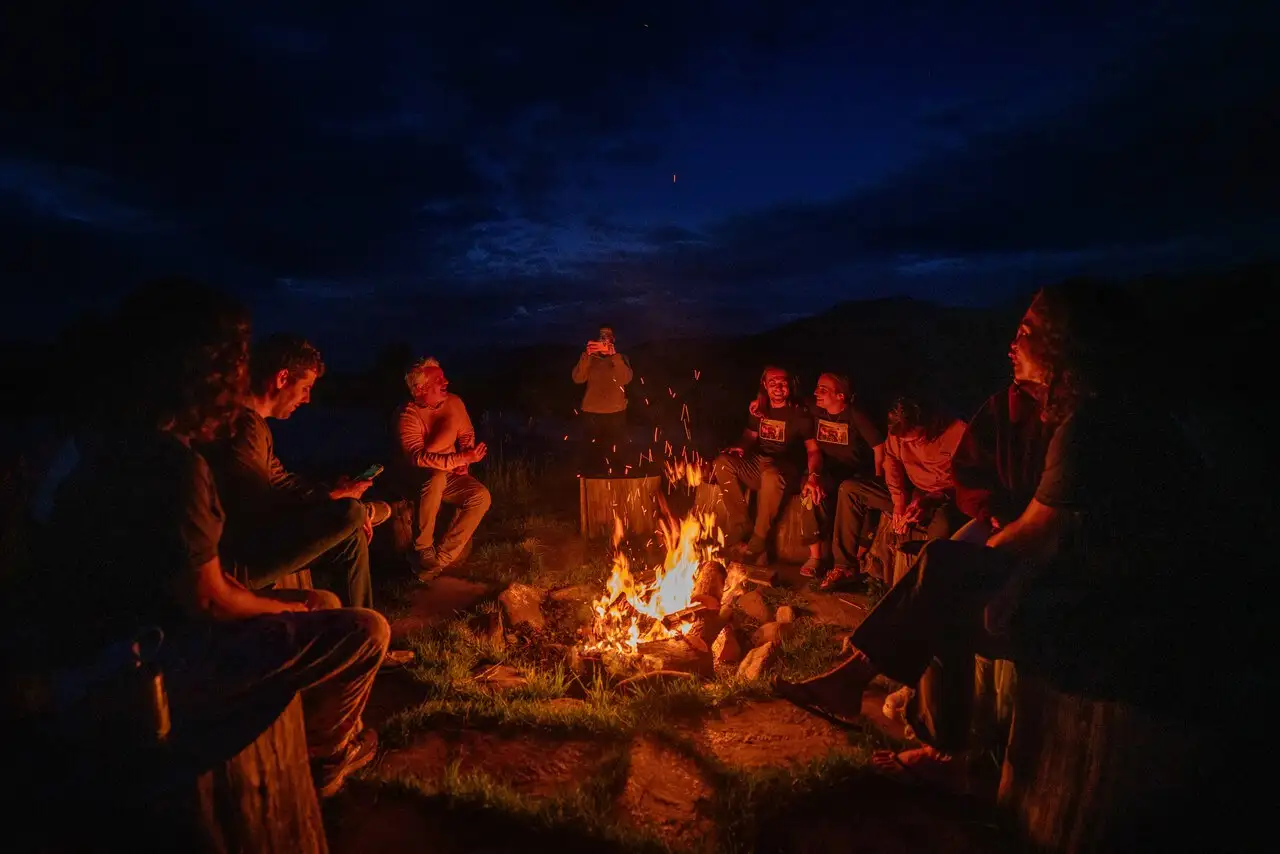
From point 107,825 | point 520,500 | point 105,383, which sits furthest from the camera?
point 520,500

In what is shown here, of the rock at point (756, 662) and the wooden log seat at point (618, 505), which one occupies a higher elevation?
the wooden log seat at point (618, 505)

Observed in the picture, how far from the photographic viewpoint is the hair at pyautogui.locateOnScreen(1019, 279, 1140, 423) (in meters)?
2.69

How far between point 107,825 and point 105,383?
1351 millimetres

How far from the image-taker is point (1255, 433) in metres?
9.02

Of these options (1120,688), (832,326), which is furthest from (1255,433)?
(832,326)

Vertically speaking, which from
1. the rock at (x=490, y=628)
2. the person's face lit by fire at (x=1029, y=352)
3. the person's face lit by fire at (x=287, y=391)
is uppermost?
the person's face lit by fire at (x=1029, y=352)

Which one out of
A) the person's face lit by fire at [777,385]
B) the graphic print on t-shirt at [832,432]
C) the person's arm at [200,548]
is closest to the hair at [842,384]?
the graphic print on t-shirt at [832,432]

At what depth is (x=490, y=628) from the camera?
504 centimetres

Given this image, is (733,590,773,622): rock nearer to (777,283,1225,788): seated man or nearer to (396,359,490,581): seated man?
(777,283,1225,788): seated man

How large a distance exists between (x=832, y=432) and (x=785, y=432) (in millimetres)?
497

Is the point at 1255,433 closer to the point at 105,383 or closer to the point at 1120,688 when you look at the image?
the point at 1120,688

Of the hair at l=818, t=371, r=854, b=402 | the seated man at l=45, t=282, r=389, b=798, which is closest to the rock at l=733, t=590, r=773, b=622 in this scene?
the hair at l=818, t=371, r=854, b=402

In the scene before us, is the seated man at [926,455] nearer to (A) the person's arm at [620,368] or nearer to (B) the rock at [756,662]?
→ (B) the rock at [756,662]

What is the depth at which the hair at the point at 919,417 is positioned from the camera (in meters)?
5.29
